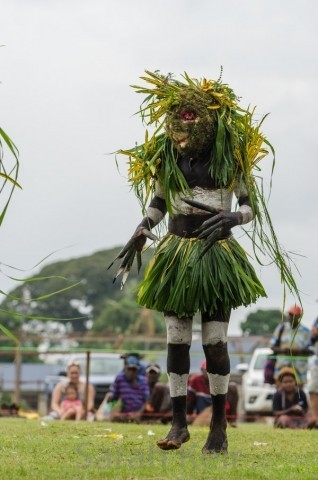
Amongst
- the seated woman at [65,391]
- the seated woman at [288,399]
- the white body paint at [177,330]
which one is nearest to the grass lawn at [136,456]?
the white body paint at [177,330]

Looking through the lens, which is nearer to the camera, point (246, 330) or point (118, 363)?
point (118, 363)

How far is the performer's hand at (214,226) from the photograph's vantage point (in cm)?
727

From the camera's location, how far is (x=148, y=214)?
26.1 ft

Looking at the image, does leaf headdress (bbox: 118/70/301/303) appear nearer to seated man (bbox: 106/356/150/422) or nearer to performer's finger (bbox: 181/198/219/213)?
performer's finger (bbox: 181/198/219/213)

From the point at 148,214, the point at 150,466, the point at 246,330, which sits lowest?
the point at 150,466

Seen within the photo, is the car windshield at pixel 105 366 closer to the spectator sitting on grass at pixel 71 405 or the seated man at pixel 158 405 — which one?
the spectator sitting on grass at pixel 71 405

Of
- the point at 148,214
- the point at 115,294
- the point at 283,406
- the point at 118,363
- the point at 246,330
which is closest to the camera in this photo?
the point at 148,214

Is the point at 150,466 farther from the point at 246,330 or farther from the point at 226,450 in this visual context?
the point at 246,330

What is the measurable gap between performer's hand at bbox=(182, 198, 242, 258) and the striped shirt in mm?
7499

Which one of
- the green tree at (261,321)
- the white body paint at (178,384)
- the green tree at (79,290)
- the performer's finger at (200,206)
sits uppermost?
the green tree at (79,290)

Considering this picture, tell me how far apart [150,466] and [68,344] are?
3581 centimetres

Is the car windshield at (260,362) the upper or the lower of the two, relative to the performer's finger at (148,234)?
upper

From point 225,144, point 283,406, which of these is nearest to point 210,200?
point 225,144

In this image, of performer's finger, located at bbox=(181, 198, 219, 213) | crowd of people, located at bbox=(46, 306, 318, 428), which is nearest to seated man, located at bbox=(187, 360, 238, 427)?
crowd of people, located at bbox=(46, 306, 318, 428)
